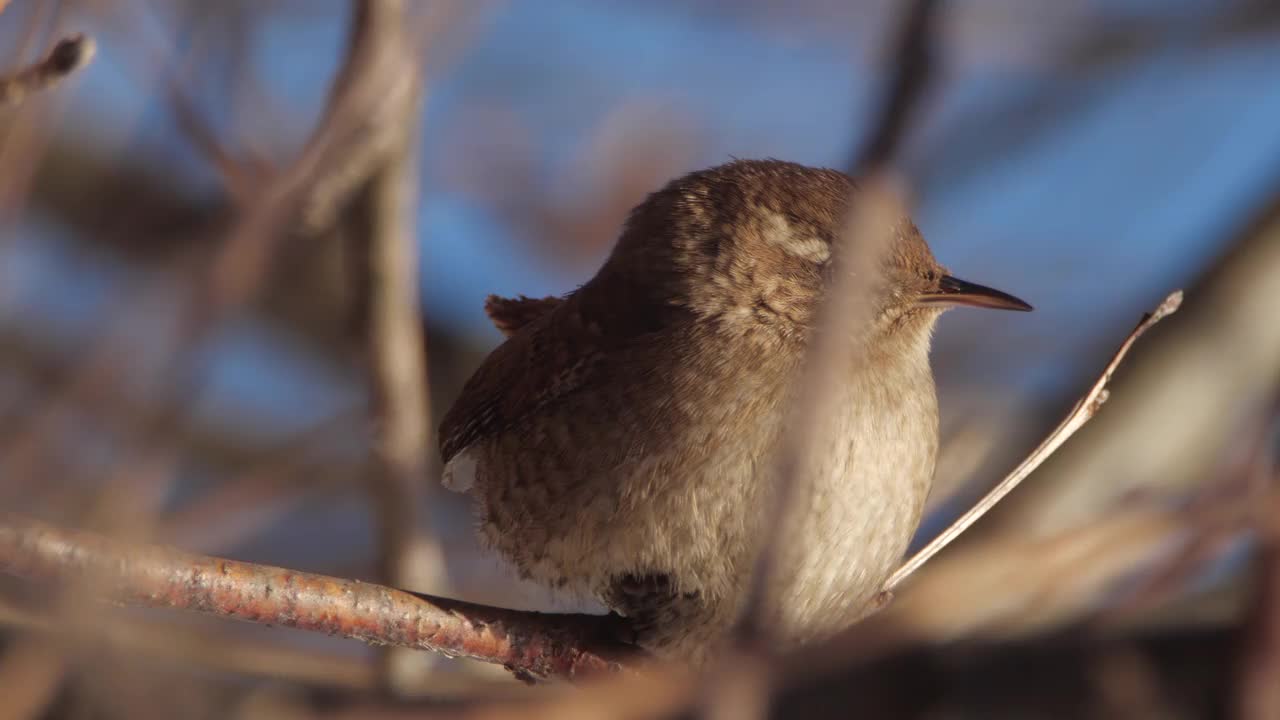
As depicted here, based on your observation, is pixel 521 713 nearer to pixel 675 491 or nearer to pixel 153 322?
pixel 153 322

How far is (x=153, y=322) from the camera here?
1974 millimetres

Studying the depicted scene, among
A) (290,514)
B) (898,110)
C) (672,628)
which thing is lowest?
(290,514)

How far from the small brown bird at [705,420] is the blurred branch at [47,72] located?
129cm

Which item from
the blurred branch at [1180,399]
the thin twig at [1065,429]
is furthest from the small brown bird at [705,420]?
the blurred branch at [1180,399]

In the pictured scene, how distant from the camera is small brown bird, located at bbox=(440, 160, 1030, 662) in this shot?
2.67 metres

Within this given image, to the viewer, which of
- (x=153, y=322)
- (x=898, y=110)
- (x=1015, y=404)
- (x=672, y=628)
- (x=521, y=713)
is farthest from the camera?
(x=1015, y=404)

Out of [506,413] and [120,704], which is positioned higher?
[506,413]

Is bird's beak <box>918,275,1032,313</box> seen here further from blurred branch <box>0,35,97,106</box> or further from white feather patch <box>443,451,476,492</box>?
blurred branch <box>0,35,97,106</box>

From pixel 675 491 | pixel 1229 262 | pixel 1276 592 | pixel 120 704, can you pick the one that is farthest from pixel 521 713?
pixel 1229 262

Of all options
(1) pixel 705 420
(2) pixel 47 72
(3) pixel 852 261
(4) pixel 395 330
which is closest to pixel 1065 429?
(1) pixel 705 420

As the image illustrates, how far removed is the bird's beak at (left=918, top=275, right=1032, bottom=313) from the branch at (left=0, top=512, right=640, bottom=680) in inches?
37.2

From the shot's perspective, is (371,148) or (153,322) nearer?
(153,322)

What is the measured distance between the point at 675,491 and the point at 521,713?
1222 millimetres

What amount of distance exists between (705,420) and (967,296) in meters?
0.64
